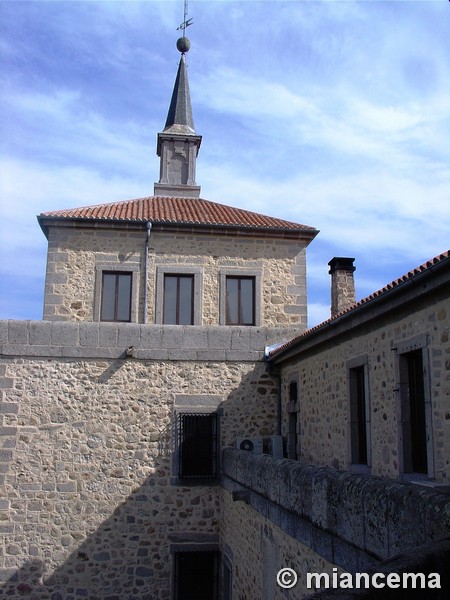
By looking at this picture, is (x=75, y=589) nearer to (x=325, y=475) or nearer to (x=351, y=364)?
(x=351, y=364)

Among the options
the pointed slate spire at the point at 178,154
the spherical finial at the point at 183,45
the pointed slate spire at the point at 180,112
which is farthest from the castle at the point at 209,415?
the spherical finial at the point at 183,45

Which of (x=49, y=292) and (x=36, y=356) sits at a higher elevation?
(x=49, y=292)

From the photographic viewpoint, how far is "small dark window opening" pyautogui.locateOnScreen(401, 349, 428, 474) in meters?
6.17

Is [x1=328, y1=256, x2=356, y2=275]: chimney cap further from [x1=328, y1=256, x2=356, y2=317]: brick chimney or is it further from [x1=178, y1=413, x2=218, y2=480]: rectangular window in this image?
[x1=178, y1=413, x2=218, y2=480]: rectangular window

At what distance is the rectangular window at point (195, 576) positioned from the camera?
1084cm

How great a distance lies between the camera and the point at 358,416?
7723mm

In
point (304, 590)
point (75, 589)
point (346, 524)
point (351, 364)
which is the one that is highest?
point (351, 364)

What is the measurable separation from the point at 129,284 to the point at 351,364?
769 centimetres

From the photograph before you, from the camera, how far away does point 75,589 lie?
410 inches

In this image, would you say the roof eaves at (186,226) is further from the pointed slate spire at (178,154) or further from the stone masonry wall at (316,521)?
the stone masonry wall at (316,521)

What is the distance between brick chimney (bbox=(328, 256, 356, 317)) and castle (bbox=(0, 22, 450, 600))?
5 cm

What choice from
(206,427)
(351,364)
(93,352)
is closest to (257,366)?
(206,427)

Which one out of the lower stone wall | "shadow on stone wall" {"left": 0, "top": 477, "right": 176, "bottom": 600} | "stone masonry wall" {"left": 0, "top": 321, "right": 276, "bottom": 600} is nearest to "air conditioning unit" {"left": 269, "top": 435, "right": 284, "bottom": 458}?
"stone masonry wall" {"left": 0, "top": 321, "right": 276, "bottom": 600}

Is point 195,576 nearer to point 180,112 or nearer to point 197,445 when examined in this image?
point 197,445
